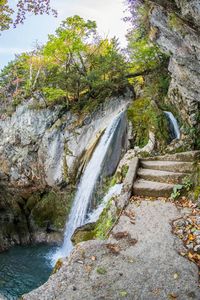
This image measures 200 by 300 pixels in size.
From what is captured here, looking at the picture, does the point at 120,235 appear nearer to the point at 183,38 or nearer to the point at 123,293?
the point at 123,293

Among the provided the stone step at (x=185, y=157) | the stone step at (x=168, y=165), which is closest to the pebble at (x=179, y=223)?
the stone step at (x=168, y=165)

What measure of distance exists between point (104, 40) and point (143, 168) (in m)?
11.6

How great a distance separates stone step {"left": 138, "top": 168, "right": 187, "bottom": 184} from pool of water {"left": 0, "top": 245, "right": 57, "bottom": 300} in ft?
19.7

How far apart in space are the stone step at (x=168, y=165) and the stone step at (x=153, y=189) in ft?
2.40

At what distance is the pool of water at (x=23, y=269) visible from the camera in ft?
32.4

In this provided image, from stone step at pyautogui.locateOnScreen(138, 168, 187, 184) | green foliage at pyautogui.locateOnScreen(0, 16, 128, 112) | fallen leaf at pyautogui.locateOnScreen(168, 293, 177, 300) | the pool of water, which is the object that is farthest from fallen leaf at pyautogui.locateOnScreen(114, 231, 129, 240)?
green foliage at pyautogui.locateOnScreen(0, 16, 128, 112)

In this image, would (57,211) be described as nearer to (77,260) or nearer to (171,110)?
(171,110)

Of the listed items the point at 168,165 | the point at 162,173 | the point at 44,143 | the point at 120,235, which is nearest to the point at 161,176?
the point at 162,173

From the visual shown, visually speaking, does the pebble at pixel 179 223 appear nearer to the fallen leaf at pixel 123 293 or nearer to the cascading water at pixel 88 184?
the fallen leaf at pixel 123 293

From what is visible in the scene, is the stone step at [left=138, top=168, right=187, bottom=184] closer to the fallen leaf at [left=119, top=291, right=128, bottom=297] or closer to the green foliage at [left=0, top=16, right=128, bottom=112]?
the fallen leaf at [left=119, top=291, right=128, bottom=297]

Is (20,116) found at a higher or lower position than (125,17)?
lower

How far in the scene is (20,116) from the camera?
720 inches

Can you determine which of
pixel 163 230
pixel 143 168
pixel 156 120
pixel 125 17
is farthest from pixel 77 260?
pixel 125 17

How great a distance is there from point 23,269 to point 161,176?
773 cm
